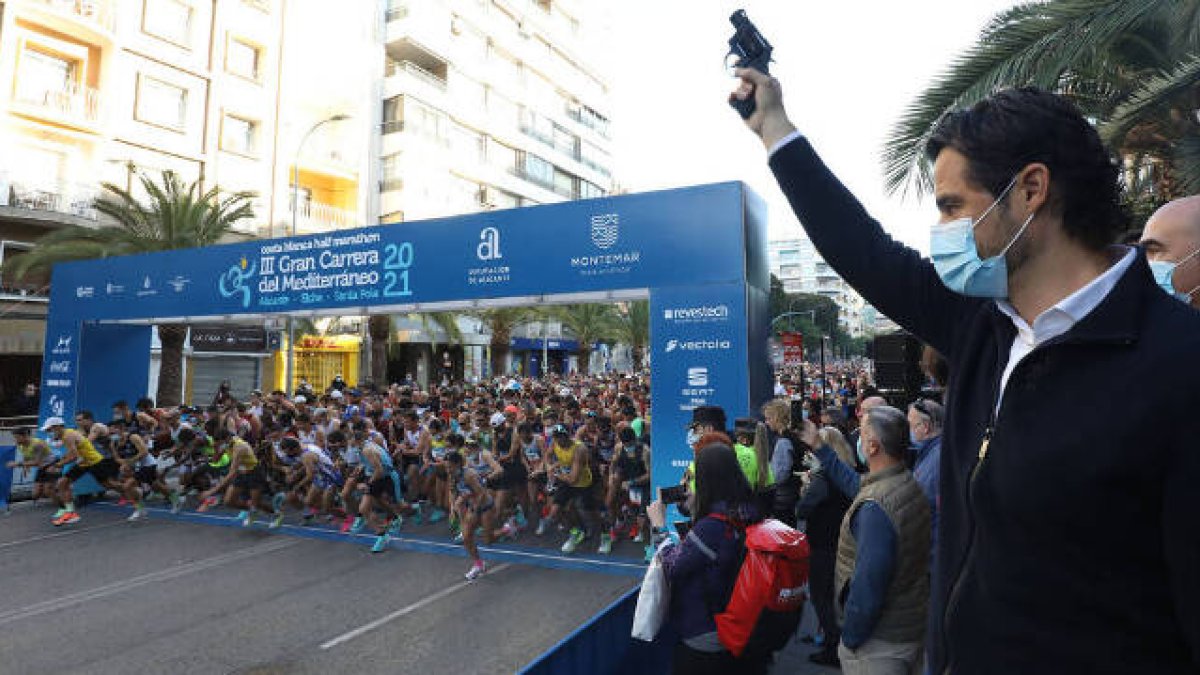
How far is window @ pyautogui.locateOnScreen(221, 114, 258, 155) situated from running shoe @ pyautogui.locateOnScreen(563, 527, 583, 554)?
25.1m

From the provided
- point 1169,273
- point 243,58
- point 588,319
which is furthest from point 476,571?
point 243,58

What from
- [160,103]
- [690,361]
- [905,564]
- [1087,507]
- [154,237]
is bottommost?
[905,564]

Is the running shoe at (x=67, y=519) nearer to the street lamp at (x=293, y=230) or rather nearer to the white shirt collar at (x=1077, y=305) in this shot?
the street lamp at (x=293, y=230)

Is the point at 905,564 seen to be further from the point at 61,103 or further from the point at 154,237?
the point at 61,103

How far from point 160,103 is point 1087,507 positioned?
101 ft

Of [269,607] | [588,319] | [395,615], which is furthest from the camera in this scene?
[588,319]

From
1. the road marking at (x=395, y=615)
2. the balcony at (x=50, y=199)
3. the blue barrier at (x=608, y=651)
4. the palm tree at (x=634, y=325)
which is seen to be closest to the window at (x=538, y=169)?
the palm tree at (x=634, y=325)

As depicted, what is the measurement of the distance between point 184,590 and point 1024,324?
8771 millimetres

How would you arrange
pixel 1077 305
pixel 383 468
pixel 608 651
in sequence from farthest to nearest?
pixel 383 468
pixel 608 651
pixel 1077 305

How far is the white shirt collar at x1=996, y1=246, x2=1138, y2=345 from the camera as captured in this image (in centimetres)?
100

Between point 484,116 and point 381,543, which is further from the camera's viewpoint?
point 484,116

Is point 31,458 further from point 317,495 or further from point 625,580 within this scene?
point 625,580

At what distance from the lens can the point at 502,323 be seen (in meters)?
29.6

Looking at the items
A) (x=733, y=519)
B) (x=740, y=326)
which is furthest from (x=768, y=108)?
→ (x=740, y=326)
